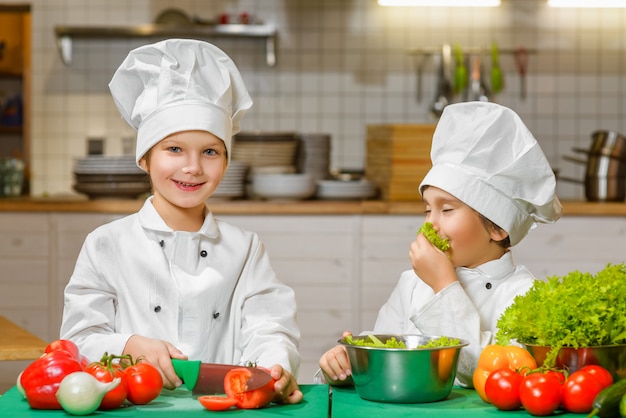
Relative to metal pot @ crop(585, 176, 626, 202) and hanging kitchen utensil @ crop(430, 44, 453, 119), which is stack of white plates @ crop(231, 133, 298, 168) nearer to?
hanging kitchen utensil @ crop(430, 44, 453, 119)

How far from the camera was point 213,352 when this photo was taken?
2039mm

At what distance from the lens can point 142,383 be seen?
1.52 metres

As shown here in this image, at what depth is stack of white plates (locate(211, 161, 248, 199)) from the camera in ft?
13.9

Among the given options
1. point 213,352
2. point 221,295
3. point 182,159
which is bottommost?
point 213,352

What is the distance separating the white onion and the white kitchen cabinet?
2728mm

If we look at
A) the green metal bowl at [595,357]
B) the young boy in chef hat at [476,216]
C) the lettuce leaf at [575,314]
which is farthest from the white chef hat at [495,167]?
the green metal bowl at [595,357]

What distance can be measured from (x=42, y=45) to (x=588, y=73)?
3.09 metres

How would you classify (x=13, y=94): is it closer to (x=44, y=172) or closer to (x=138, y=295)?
(x=44, y=172)

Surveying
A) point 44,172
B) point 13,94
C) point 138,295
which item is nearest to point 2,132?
point 13,94

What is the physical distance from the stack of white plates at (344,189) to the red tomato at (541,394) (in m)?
2.88

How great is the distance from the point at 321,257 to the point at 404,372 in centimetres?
266

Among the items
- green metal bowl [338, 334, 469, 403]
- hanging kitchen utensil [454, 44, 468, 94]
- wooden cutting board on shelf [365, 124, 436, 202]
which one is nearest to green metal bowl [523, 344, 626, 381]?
green metal bowl [338, 334, 469, 403]

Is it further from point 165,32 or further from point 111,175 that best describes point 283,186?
point 165,32

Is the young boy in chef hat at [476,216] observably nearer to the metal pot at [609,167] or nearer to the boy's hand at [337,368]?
the boy's hand at [337,368]
